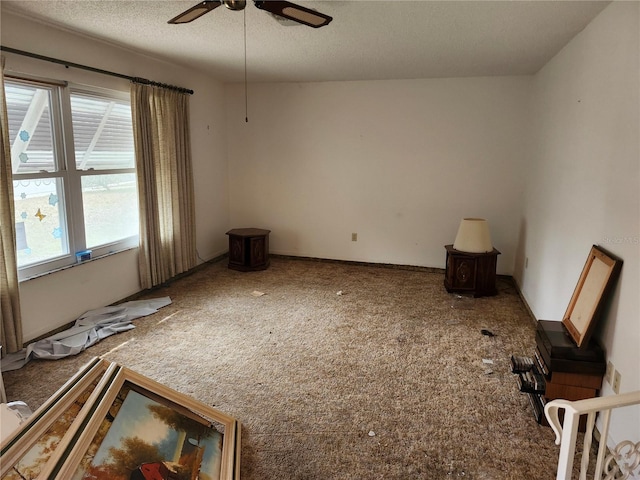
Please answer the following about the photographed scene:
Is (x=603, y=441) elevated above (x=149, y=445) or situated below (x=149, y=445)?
above

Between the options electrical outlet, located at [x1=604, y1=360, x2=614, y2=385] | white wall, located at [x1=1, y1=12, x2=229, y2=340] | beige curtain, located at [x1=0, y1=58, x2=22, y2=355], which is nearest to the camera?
electrical outlet, located at [x1=604, y1=360, x2=614, y2=385]

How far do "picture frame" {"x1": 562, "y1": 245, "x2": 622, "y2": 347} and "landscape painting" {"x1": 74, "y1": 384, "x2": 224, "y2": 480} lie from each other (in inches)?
78.7

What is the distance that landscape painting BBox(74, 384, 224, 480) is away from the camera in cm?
148

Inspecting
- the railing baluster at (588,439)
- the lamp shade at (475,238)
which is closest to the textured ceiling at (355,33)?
the lamp shade at (475,238)

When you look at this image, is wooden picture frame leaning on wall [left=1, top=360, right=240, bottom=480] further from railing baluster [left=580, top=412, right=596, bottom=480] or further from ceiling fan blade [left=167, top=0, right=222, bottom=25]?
ceiling fan blade [left=167, top=0, right=222, bottom=25]

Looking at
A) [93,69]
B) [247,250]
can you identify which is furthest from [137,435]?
[247,250]

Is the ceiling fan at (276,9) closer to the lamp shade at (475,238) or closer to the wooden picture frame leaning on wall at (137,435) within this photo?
the wooden picture frame leaning on wall at (137,435)

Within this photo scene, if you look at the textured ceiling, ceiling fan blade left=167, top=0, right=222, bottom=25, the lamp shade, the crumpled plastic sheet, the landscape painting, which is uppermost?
the textured ceiling

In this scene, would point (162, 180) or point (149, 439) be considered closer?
point (149, 439)

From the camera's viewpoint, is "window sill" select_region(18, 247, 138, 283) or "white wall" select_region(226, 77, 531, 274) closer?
"window sill" select_region(18, 247, 138, 283)

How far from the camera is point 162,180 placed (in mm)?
4289

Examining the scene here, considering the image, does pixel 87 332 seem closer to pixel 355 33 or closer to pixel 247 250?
pixel 247 250

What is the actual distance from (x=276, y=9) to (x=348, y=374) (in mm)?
2197

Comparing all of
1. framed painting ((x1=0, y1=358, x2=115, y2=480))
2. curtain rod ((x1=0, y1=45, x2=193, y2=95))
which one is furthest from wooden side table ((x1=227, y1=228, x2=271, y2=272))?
framed painting ((x1=0, y1=358, x2=115, y2=480))
